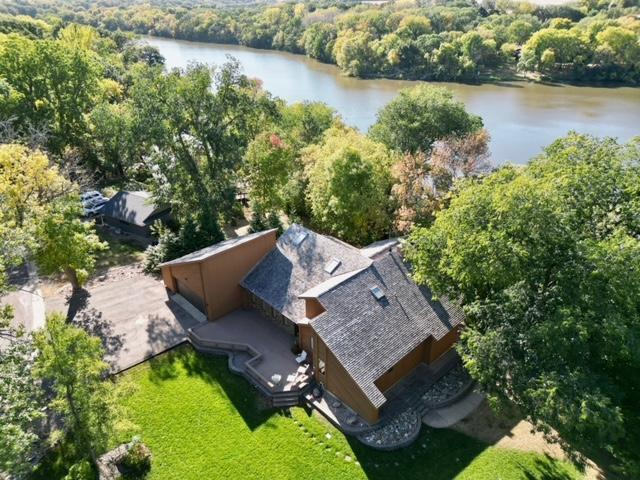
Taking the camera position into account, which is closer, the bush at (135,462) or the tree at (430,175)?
the bush at (135,462)

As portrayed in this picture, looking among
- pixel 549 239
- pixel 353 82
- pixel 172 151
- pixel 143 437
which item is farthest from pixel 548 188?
pixel 353 82

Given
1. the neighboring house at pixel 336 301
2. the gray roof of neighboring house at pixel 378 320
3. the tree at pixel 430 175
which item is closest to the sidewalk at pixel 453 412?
the neighboring house at pixel 336 301

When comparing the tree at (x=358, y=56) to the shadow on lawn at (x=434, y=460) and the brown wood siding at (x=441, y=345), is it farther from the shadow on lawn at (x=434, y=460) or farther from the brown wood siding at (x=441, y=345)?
the shadow on lawn at (x=434, y=460)

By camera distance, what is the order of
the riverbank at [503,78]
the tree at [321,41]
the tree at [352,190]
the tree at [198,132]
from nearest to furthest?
the tree at [352,190], the tree at [198,132], the riverbank at [503,78], the tree at [321,41]

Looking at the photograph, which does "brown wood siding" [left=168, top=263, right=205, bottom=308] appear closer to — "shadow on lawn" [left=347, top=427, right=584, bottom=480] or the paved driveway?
the paved driveway

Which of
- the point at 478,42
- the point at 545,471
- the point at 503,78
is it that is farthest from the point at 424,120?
the point at 503,78
